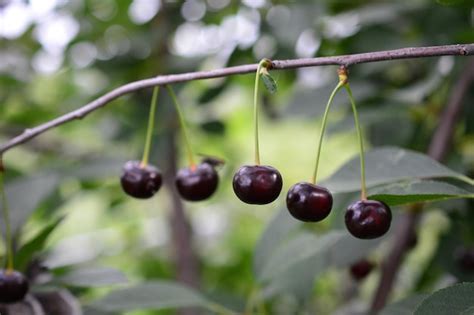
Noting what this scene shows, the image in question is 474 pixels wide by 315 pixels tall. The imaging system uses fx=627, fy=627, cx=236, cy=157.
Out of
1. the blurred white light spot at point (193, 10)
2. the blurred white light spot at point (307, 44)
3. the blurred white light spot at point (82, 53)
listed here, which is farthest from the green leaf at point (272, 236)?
the blurred white light spot at point (82, 53)

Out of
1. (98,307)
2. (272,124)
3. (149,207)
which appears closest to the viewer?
(98,307)

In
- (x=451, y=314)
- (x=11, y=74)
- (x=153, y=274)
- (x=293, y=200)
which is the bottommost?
(x=153, y=274)

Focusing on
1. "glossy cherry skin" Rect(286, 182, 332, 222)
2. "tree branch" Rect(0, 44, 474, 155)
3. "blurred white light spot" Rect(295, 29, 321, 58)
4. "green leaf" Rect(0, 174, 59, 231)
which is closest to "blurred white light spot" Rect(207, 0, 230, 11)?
"blurred white light spot" Rect(295, 29, 321, 58)

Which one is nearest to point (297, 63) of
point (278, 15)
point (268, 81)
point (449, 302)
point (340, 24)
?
point (268, 81)

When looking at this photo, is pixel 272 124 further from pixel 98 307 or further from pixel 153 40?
pixel 98 307

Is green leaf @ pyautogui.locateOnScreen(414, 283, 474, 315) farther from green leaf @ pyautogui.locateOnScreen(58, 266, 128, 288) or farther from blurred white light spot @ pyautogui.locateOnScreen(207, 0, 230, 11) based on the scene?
blurred white light spot @ pyautogui.locateOnScreen(207, 0, 230, 11)

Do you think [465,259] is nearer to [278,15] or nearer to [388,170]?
[388,170]

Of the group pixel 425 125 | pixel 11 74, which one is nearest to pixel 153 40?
pixel 11 74
